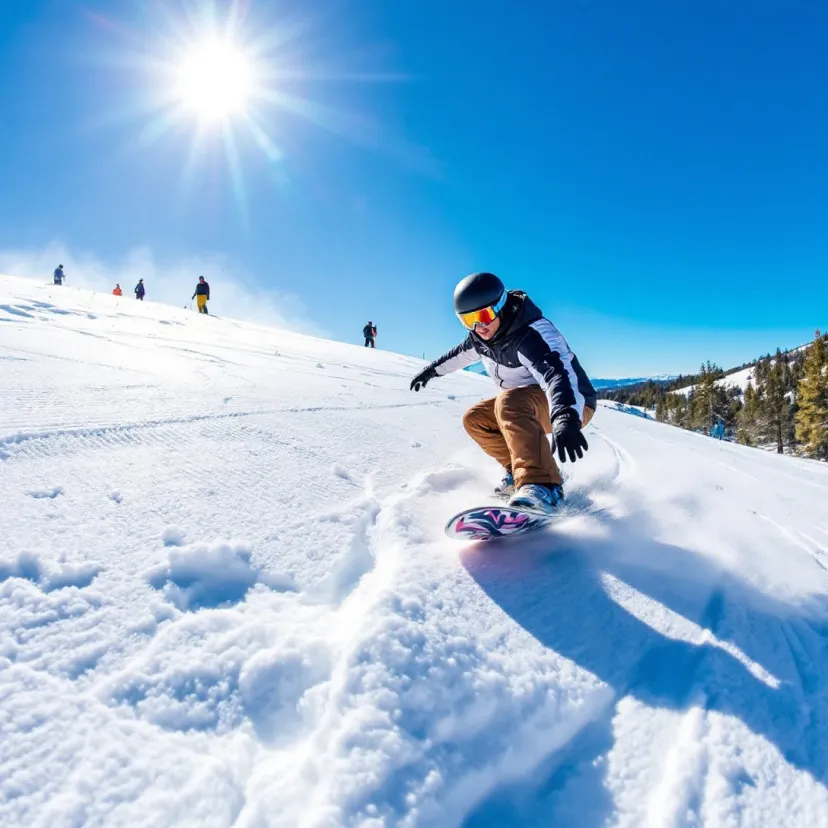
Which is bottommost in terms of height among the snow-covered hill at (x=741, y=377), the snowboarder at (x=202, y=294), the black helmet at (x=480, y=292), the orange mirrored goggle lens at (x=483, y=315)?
the orange mirrored goggle lens at (x=483, y=315)

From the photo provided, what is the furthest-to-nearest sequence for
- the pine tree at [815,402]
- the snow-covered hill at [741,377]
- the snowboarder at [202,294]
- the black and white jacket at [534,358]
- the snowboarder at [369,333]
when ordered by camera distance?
the snow-covered hill at [741,377]
the pine tree at [815,402]
the snowboarder at [369,333]
the snowboarder at [202,294]
the black and white jacket at [534,358]

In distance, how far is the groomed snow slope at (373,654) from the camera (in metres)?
0.94

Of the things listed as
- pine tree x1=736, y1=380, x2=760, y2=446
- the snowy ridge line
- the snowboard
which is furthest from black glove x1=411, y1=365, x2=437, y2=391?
pine tree x1=736, y1=380, x2=760, y2=446

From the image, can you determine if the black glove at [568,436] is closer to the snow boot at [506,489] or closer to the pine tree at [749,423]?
the snow boot at [506,489]

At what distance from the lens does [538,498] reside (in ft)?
7.38

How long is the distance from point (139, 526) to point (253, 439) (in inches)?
56.3

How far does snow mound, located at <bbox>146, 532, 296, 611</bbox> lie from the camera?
4.77ft

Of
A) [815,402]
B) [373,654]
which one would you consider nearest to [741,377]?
[815,402]

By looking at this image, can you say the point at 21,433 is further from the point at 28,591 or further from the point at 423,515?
the point at 423,515

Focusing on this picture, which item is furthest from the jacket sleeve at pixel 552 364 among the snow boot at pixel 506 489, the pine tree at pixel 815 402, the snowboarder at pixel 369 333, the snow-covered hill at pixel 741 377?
the snow-covered hill at pixel 741 377

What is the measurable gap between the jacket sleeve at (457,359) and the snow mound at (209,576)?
2455 mm

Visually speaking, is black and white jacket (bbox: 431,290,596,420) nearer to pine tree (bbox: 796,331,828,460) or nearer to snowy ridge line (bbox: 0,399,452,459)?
snowy ridge line (bbox: 0,399,452,459)

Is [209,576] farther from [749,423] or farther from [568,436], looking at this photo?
[749,423]

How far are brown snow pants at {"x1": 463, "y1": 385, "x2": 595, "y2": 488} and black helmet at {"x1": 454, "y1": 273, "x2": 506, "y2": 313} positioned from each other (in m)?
0.58
